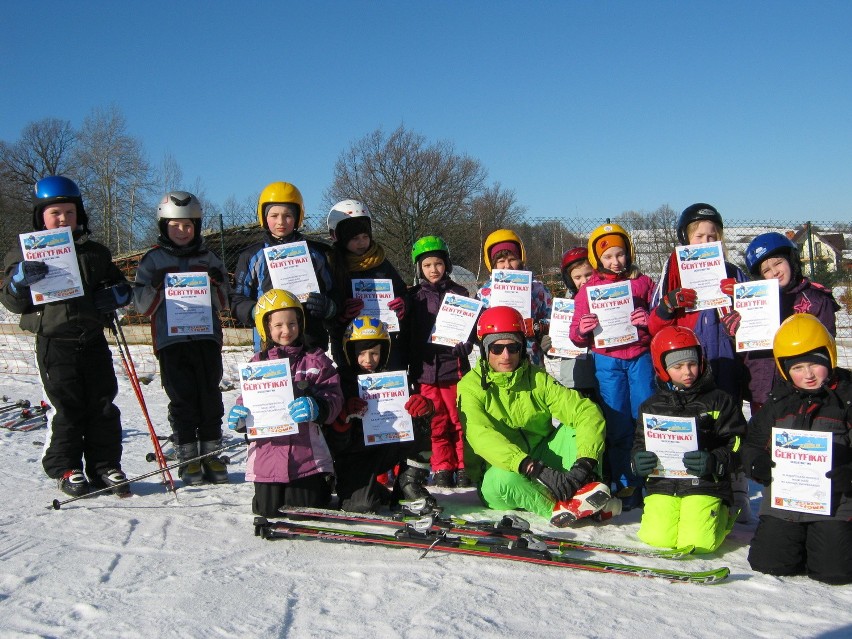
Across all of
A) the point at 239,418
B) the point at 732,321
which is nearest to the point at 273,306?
the point at 239,418

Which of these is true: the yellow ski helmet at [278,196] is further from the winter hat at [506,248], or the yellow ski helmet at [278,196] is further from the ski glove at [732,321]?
the ski glove at [732,321]

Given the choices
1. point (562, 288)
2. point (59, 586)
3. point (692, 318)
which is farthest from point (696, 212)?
point (562, 288)

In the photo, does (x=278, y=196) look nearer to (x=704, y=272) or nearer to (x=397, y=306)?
(x=397, y=306)

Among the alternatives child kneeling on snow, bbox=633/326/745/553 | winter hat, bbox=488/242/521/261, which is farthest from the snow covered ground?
winter hat, bbox=488/242/521/261

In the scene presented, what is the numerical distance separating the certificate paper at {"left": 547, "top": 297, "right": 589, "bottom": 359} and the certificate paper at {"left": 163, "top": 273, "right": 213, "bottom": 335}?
107 inches

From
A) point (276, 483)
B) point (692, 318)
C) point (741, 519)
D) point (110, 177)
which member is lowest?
point (741, 519)

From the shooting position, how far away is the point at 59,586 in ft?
11.3

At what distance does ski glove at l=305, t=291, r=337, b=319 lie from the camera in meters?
5.07

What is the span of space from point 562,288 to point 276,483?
29.8 feet

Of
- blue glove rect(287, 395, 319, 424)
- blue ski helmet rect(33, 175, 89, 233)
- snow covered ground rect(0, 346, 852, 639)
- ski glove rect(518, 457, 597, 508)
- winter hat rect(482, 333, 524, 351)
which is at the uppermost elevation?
blue ski helmet rect(33, 175, 89, 233)

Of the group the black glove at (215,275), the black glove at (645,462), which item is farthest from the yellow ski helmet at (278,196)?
the black glove at (645,462)

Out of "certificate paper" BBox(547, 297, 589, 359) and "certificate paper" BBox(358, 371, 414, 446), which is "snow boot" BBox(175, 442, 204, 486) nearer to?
"certificate paper" BBox(358, 371, 414, 446)

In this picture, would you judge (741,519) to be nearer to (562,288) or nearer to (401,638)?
(401,638)

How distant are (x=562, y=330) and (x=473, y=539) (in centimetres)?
222
